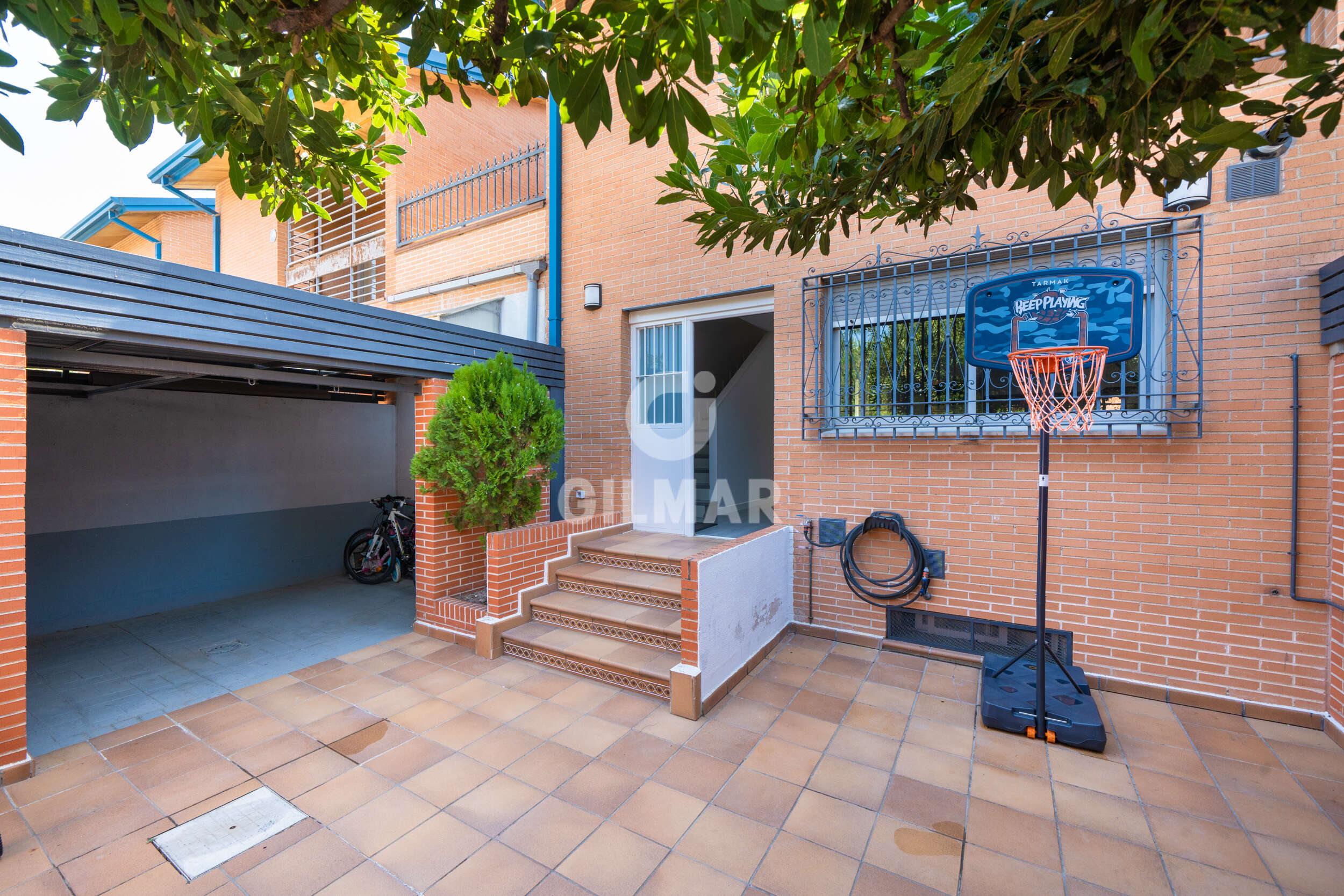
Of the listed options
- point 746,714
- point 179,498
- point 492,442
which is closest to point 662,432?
point 492,442

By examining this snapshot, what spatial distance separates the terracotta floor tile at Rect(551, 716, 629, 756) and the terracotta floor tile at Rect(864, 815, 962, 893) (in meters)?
1.32

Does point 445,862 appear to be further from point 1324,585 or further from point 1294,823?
point 1324,585

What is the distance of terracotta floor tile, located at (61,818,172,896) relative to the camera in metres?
1.98

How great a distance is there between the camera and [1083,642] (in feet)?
11.7

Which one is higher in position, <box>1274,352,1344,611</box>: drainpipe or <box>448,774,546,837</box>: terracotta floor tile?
<box>1274,352,1344,611</box>: drainpipe

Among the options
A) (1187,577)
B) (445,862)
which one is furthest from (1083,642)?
(445,862)

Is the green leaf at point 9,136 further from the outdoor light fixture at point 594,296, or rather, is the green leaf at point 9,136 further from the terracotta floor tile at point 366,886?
the outdoor light fixture at point 594,296

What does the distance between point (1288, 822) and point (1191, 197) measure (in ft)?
10.4

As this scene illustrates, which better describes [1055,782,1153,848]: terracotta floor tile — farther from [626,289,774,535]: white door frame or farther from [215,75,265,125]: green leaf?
[215,75,265,125]: green leaf

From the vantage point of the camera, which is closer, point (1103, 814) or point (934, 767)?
point (1103, 814)

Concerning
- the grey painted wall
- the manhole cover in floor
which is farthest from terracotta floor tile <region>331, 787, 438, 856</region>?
the grey painted wall

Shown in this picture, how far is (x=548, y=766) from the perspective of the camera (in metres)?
2.70

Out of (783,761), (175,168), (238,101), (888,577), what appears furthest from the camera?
(175,168)

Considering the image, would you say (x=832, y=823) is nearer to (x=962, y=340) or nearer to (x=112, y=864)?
(x=112, y=864)
